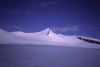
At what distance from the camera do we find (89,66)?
13.5 feet

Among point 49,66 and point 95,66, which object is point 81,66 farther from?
point 49,66

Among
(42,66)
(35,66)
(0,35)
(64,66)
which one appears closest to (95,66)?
(64,66)

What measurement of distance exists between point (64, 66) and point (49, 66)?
0.61m

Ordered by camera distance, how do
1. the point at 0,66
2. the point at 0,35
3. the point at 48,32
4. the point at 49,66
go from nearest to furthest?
1. the point at 0,66
2. the point at 49,66
3. the point at 0,35
4. the point at 48,32

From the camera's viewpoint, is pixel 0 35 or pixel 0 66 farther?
pixel 0 35

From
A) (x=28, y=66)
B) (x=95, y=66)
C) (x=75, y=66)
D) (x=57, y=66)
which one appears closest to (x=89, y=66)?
(x=95, y=66)

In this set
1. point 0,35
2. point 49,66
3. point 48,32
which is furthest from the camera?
point 48,32

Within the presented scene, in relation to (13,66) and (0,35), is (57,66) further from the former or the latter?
(0,35)

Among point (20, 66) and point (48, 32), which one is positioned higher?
point (48, 32)

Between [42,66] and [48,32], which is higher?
[48,32]

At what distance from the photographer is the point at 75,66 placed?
408 cm

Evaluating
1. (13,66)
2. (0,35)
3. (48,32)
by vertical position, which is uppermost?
(48,32)

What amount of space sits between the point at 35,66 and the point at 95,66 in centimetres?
248

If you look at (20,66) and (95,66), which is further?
(95,66)
